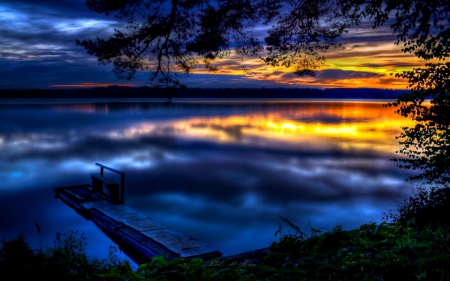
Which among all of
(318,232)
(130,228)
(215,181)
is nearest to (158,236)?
(130,228)

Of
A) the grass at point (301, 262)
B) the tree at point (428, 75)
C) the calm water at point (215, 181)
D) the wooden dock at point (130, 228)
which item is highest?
the tree at point (428, 75)

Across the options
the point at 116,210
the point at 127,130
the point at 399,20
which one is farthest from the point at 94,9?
the point at 127,130

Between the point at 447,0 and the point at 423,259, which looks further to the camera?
the point at 447,0

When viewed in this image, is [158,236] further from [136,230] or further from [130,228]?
[130,228]

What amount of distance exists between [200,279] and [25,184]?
24598 millimetres

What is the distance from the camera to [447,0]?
7449mm

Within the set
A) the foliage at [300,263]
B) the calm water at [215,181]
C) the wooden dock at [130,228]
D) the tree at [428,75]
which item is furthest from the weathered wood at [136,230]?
the tree at [428,75]

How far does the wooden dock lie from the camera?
11000mm

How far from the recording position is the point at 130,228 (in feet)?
43.3

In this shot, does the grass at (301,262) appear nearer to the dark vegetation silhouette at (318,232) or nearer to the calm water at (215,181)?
the dark vegetation silhouette at (318,232)

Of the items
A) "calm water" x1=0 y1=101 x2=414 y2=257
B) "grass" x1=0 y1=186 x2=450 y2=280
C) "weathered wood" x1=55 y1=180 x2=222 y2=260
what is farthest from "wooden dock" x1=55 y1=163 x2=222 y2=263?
"grass" x1=0 y1=186 x2=450 y2=280

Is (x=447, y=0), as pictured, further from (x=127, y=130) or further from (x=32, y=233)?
(x=127, y=130)

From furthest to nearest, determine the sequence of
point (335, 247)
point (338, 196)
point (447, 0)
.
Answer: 1. point (338, 196)
2. point (447, 0)
3. point (335, 247)

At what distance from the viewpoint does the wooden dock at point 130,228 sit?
1100 cm
